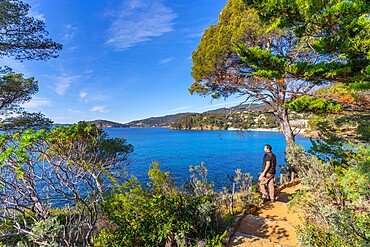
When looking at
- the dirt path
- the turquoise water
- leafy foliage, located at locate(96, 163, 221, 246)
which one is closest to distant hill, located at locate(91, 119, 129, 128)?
leafy foliage, located at locate(96, 163, 221, 246)

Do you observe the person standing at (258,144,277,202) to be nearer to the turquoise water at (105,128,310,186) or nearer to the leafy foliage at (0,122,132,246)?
the turquoise water at (105,128,310,186)

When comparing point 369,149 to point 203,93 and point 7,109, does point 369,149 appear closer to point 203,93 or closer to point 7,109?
point 203,93

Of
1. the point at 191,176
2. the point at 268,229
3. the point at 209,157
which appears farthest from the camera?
the point at 209,157

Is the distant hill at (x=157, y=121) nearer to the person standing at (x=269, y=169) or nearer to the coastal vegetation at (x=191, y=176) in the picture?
the coastal vegetation at (x=191, y=176)

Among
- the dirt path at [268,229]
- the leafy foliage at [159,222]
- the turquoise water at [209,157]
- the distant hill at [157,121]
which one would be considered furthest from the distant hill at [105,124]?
the distant hill at [157,121]

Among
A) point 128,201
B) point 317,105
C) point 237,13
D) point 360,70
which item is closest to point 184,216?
point 128,201

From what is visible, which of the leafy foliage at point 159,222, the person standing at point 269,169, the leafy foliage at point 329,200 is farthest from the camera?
the person standing at point 269,169

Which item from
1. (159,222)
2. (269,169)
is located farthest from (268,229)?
(159,222)

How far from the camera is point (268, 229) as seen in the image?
3791mm

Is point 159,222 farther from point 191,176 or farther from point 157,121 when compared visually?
point 157,121

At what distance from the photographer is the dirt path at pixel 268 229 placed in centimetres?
313

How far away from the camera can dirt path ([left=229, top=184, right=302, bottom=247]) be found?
313 centimetres

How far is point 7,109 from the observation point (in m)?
7.02

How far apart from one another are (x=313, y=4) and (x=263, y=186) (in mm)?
4439
